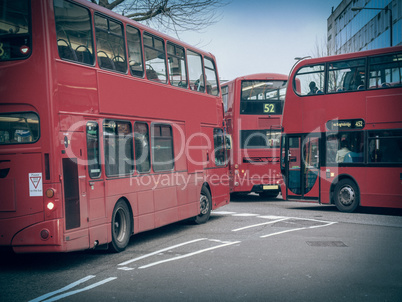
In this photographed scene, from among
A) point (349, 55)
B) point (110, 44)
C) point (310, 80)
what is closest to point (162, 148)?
point (110, 44)

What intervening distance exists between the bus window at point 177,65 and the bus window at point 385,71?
5.88m

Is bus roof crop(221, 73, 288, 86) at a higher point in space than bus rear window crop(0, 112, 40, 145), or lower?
higher

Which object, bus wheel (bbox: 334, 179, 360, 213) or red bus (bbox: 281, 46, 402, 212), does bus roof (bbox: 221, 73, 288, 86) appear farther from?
bus wheel (bbox: 334, 179, 360, 213)

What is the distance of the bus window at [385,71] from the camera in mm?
15998

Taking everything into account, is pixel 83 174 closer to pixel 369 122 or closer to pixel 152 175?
pixel 152 175

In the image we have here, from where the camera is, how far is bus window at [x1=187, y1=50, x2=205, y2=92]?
14.1m

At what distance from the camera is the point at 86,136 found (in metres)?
9.42

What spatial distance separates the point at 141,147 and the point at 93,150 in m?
1.94

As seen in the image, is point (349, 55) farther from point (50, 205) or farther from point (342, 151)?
point (50, 205)

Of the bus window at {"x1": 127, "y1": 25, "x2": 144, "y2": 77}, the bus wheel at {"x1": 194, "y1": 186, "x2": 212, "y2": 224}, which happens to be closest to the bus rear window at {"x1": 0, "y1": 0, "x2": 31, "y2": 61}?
the bus window at {"x1": 127, "y1": 25, "x2": 144, "y2": 77}

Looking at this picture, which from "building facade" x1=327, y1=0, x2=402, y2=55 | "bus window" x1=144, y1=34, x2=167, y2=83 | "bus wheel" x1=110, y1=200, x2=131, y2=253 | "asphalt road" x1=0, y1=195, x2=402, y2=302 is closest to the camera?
"asphalt road" x1=0, y1=195, x2=402, y2=302

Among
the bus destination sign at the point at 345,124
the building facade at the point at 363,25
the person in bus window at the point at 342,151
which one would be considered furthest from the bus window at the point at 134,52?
the building facade at the point at 363,25

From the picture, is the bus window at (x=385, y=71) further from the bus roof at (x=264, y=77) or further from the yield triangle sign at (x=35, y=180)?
the yield triangle sign at (x=35, y=180)

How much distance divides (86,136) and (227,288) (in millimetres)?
3699
